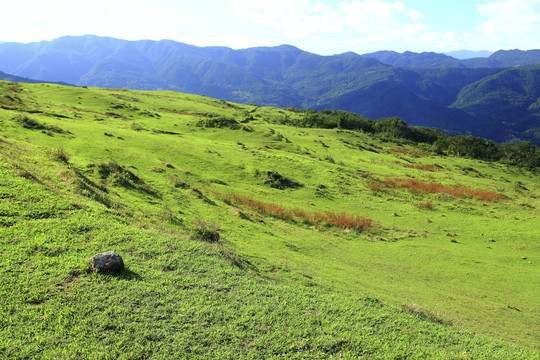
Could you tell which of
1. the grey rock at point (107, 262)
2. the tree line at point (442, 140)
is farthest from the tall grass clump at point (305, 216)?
the tree line at point (442, 140)

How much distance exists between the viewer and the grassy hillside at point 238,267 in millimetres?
8266

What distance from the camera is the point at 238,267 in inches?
493

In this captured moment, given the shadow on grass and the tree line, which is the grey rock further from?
the tree line

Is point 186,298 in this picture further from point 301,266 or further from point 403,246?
point 403,246

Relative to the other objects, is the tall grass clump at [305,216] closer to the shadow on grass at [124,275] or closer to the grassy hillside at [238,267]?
the grassy hillside at [238,267]

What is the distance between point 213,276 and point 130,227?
16.2ft

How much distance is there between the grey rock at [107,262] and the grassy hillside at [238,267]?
0.27 m

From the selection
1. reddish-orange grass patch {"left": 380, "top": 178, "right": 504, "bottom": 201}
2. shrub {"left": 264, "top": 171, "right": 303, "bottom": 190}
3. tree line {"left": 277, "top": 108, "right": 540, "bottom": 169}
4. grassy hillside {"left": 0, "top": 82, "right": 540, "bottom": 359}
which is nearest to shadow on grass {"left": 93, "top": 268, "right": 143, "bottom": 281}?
grassy hillside {"left": 0, "top": 82, "right": 540, "bottom": 359}

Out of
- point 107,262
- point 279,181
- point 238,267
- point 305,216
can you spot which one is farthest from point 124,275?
point 279,181

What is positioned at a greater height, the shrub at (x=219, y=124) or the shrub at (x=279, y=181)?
the shrub at (x=219, y=124)

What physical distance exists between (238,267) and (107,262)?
506 cm

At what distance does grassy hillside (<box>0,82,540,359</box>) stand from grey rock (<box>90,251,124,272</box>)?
0.27m

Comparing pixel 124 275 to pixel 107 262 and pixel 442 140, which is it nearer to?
pixel 107 262

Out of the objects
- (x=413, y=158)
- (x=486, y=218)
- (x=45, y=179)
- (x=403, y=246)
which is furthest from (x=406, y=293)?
(x=413, y=158)
